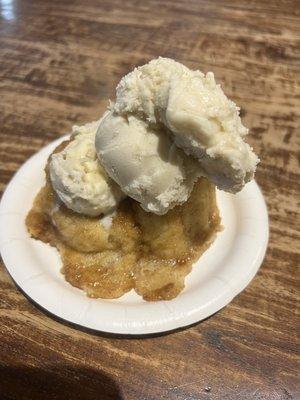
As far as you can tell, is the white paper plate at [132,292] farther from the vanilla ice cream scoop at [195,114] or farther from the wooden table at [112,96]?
the vanilla ice cream scoop at [195,114]

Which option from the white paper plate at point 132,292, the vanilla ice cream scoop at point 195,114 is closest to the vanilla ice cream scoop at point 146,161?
the vanilla ice cream scoop at point 195,114

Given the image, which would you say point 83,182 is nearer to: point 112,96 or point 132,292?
point 132,292

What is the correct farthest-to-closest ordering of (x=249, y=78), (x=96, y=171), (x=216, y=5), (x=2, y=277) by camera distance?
(x=216, y=5), (x=249, y=78), (x=2, y=277), (x=96, y=171)

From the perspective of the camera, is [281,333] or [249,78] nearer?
[281,333]

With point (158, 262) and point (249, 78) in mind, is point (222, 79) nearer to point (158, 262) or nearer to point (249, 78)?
point (249, 78)

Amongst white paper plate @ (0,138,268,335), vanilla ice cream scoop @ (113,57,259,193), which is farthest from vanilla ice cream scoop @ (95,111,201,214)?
white paper plate @ (0,138,268,335)

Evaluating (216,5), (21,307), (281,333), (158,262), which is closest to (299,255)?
(281,333)
